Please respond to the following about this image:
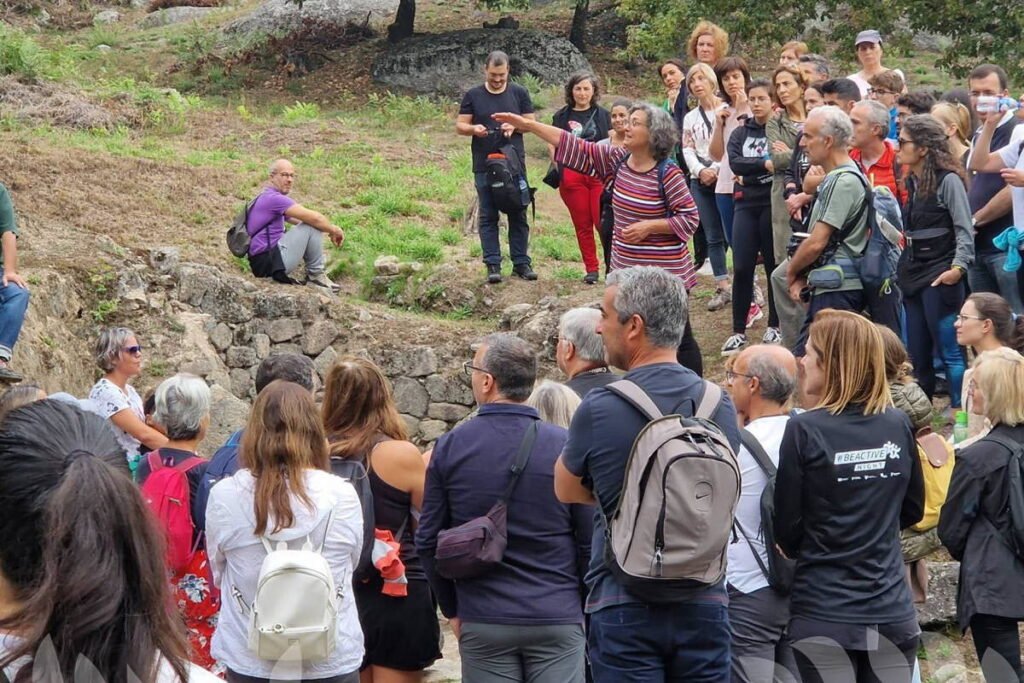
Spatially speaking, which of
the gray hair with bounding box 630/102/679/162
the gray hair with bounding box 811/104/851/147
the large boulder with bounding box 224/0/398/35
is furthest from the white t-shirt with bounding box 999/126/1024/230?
the large boulder with bounding box 224/0/398/35

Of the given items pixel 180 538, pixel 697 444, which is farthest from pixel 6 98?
pixel 697 444

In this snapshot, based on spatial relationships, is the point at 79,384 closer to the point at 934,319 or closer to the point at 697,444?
the point at 934,319

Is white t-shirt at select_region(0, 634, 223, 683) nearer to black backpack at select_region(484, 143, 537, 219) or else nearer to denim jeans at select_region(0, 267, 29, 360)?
denim jeans at select_region(0, 267, 29, 360)

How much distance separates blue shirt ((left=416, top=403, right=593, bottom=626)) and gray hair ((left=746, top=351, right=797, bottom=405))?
0.79m

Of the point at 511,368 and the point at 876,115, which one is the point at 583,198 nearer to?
the point at 876,115

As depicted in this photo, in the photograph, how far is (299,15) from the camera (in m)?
24.8

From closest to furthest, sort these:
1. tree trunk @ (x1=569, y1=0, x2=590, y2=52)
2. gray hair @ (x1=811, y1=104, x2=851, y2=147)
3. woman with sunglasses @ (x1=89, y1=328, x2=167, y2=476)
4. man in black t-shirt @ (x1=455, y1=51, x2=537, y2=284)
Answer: woman with sunglasses @ (x1=89, y1=328, x2=167, y2=476) → gray hair @ (x1=811, y1=104, x2=851, y2=147) → man in black t-shirt @ (x1=455, y1=51, x2=537, y2=284) → tree trunk @ (x1=569, y1=0, x2=590, y2=52)

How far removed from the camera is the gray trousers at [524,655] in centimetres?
415

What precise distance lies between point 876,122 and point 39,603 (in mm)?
6560

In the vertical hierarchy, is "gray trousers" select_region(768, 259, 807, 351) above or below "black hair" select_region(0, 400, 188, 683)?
below

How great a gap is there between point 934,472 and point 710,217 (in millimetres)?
5151

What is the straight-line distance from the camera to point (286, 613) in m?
3.63

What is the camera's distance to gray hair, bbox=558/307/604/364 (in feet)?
16.0

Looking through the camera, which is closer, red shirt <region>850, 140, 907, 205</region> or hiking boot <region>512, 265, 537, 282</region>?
red shirt <region>850, 140, 907, 205</region>
